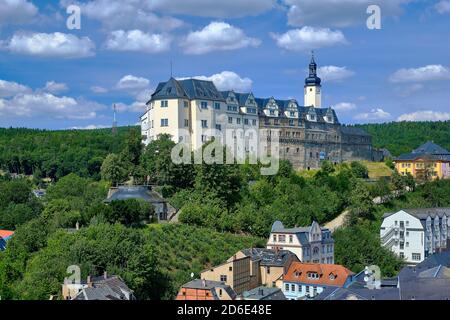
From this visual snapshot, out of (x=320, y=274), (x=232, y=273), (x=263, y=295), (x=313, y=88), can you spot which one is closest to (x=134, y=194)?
(x=232, y=273)

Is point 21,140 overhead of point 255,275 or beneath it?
overhead

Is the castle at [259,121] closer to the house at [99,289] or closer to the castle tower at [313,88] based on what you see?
the castle tower at [313,88]

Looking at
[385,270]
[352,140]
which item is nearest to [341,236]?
[385,270]

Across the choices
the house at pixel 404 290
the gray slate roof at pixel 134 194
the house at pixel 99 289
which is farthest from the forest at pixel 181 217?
the house at pixel 404 290

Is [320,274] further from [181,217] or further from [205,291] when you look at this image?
[181,217]

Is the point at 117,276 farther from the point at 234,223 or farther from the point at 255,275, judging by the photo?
the point at 234,223

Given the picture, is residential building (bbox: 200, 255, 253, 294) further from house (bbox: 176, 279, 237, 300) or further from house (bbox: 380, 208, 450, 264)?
house (bbox: 380, 208, 450, 264)
